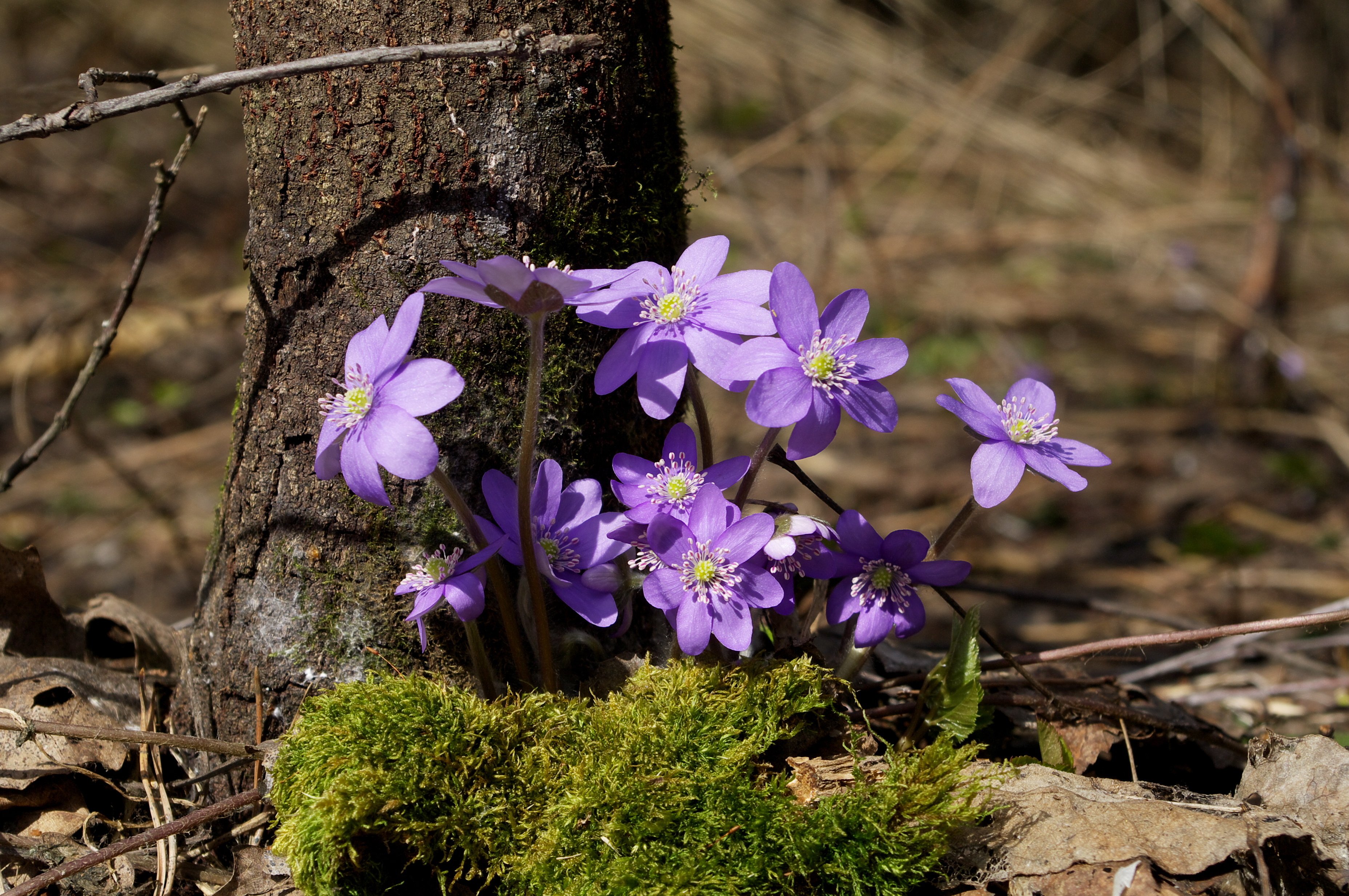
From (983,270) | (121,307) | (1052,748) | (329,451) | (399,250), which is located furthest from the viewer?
(983,270)

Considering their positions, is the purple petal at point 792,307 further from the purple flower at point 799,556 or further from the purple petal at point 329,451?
the purple petal at point 329,451

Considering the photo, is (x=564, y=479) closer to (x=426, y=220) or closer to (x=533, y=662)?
(x=533, y=662)

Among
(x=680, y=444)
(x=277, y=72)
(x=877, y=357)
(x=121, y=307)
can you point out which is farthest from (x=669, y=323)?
(x=121, y=307)

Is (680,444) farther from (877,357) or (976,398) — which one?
(976,398)

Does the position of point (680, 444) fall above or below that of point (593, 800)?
above

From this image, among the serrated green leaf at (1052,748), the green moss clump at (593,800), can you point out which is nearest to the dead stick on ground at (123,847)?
the green moss clump at (593,800)

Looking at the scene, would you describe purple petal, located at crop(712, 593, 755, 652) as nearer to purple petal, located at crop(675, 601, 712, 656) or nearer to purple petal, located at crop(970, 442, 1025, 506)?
purple petal, located at crop(675, 601, 712, 656)
